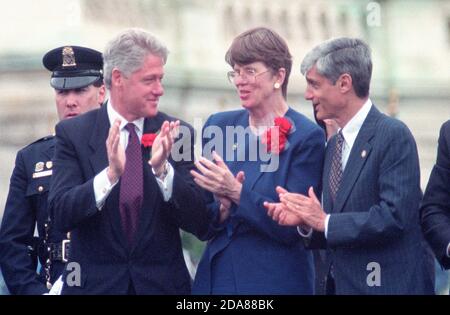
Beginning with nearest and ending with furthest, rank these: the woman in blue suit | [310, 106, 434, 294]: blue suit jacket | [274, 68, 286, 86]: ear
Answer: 1. [310, 106, 434, 294]: blue suit jacket
2. the woman in blue suit
3. [274, 68, 286, 86]: ear

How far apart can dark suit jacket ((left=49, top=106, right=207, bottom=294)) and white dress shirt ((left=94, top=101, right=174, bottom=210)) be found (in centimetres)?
2

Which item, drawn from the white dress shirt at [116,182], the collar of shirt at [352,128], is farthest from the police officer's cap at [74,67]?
the collar of shirt at [352,128]

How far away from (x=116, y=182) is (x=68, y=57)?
140cm

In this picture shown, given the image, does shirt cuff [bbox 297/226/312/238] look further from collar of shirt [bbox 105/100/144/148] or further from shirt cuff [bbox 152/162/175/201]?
collar of shirt [bbox 105/100/144/148]

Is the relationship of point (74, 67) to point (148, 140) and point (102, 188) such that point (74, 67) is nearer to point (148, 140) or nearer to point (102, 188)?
point (148, 140)

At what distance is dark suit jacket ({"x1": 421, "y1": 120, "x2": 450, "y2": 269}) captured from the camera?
7625 millimetres

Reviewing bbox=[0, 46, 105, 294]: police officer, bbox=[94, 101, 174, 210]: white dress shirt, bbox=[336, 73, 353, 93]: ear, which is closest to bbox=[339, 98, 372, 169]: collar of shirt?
bbox=[336, 73, 353, 93]: ear

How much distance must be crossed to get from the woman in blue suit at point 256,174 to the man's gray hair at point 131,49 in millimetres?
364

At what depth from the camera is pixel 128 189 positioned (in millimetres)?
7750

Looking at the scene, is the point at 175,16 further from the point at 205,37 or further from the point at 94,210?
the point at 94,210

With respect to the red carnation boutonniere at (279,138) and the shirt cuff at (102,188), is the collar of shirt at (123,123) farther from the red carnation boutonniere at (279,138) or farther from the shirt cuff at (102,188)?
the red carnation boutonniere at (279,138)

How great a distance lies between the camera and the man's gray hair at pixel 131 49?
7840 mm

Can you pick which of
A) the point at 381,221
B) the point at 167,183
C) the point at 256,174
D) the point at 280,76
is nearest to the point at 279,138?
the point at 256,174
